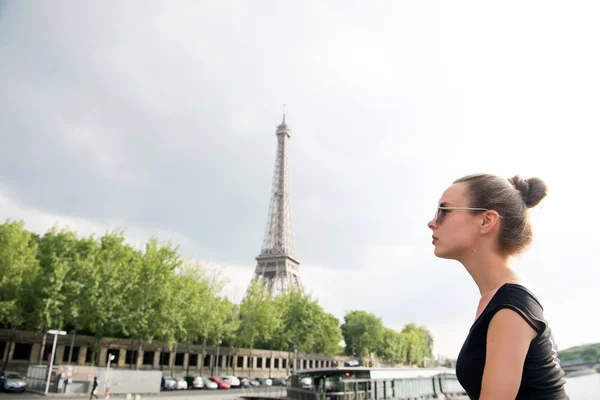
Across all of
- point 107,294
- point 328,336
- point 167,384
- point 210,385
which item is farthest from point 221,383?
point 328,336

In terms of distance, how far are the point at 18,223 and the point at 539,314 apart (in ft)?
147

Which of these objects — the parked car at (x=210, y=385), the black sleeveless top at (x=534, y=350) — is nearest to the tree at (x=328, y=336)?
the parked car at (x=210, y=385)

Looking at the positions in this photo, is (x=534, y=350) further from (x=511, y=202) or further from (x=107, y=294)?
(x=107, y=294)

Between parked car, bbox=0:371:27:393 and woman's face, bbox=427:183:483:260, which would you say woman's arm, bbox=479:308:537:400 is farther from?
parked car, bbox=0:371:27:393

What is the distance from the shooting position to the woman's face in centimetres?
230

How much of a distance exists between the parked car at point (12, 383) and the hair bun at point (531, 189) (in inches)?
1404

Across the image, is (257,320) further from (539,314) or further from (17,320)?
(539,314)

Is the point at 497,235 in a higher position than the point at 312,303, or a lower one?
lower

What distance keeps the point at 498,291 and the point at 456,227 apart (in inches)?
19.2

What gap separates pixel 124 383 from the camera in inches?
1277

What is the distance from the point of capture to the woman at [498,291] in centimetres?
178

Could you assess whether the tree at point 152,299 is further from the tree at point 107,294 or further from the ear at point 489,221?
the ear at point 489,221

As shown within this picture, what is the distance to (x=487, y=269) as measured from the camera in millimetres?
2240

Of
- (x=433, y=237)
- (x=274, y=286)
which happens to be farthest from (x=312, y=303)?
(x=433, y=237)
